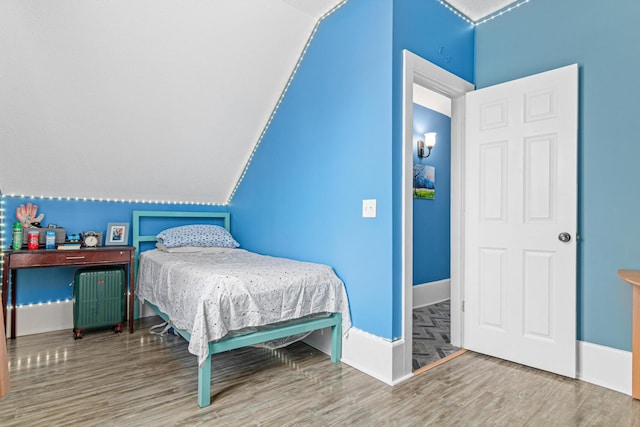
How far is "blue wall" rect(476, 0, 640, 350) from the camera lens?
6.95ft

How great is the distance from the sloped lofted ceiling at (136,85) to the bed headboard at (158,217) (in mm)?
219

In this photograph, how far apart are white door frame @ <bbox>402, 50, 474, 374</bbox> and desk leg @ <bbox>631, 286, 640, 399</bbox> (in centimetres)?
103

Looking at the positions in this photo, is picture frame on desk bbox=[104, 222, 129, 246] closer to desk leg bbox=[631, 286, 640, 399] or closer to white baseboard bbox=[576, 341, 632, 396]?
white baseboard bbox=[576, 341, 632, 396]

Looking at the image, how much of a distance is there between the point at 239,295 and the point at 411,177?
1304 millimetres

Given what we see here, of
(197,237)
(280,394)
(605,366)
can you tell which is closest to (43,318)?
(197,237)

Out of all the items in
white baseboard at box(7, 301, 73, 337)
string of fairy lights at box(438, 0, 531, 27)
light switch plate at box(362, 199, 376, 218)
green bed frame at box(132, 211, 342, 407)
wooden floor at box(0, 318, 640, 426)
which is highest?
string of fairy lights at box(438, 0, 531, 27)

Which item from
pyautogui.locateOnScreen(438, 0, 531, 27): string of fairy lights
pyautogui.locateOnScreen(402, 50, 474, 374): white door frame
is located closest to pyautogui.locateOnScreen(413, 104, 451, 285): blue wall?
pyautogui.locateOnScreen(402, 50, 474, 374): white door frame

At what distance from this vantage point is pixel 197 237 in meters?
3.58

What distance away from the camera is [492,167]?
8.61ft

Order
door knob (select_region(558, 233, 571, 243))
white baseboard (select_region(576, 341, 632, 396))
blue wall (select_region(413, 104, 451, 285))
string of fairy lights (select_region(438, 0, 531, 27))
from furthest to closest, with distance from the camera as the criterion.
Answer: blue wall (select_region(413, 104, 451, 285)) < string of fairy lights (select_region(438, 0, 531, 27)) < door knob (select_region(558, 233, 571, 243)) < white baseboard (select_region(576, 341, 632, 396))

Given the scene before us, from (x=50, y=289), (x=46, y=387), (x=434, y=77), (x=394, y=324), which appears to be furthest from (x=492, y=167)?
(x=50, y=289)

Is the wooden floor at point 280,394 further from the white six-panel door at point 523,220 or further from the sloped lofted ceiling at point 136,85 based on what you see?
the sloped lofted ceiling at point 136,85

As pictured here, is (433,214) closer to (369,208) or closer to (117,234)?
(369,208)

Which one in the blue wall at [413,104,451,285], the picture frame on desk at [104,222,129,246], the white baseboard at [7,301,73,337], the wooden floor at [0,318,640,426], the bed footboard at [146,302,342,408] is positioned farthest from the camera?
the blue wall at [413,104,451,285]
